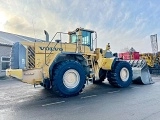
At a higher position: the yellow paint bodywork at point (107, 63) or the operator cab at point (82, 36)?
the operator cab at point (82, 36)

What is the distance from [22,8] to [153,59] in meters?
13.2

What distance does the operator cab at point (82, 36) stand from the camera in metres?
9.49

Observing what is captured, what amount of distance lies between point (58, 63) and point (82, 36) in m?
2.18

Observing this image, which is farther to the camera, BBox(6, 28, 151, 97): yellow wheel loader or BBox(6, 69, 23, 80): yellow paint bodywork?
BBox(6, 28, 151, 97): yellow wheel loader

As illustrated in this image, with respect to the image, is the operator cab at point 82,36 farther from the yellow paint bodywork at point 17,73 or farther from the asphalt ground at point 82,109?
the yellow paint bodywork at point 17,73

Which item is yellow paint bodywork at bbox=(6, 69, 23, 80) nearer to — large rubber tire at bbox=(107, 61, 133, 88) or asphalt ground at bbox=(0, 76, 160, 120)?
asphalt ground at bbox=(0, 76, 160, 120)

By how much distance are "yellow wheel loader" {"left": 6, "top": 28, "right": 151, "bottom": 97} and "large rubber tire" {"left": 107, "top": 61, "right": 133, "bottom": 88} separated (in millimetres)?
981

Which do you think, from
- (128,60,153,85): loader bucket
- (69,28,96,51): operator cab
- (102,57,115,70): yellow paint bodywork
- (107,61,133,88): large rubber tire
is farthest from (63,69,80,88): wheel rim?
(128,60,153,85): loader bucket

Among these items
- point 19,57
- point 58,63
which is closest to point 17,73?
point 19,57

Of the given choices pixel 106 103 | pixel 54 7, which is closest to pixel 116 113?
pixel 106 103

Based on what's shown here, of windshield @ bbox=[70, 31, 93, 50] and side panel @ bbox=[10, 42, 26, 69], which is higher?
windshield @ bbox=[70, 31, 93, 50]

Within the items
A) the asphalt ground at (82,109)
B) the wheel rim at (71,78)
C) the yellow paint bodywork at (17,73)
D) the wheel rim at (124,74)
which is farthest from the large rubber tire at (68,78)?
the wheel rim at (124,74)

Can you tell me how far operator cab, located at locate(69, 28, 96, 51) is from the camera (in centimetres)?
949

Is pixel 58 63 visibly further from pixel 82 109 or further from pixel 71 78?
pixel 82 109
